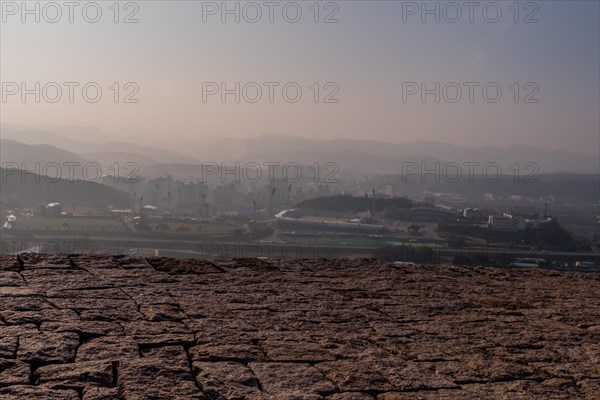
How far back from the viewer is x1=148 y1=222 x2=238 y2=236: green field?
48.0ft

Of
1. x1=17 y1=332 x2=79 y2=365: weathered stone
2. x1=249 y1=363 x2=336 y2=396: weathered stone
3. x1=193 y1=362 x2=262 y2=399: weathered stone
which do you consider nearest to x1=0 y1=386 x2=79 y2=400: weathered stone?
x1=17 y1=332 x2=79 y2=365: weathered stone

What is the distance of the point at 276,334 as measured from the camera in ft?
14.3

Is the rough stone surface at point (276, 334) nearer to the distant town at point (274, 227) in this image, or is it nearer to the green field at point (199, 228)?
the distant town at point (274, 227)

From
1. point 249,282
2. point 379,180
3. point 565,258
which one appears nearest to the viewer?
point 249,282

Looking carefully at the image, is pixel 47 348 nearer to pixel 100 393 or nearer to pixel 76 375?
pixel 76 375

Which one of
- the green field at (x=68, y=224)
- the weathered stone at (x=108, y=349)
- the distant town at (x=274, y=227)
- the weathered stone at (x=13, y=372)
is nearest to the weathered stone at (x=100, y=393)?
the weathered stone at (x=13, y=372)

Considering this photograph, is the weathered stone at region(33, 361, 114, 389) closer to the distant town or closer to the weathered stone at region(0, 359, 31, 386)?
the weathered stone at region(0, 359, 31, 386)

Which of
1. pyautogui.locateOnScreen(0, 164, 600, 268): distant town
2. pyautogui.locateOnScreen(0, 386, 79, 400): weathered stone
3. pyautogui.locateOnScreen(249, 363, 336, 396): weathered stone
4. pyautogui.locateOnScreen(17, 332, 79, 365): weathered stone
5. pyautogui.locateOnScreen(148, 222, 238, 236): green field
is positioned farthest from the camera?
pyautogui.locateOnScreen(148, 222, 238, 236): green field

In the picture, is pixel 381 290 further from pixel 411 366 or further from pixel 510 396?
pixel 510 396

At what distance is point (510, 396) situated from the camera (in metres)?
3.40

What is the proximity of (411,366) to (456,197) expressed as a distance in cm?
2406

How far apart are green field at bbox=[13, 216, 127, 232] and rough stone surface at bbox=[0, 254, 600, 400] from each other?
332 inches

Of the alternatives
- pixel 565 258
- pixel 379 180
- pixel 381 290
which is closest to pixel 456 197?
pixel 379 180

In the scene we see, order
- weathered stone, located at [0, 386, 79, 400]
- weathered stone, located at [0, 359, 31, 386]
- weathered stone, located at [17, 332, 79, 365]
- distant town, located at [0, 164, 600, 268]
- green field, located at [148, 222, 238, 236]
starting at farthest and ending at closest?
green field, located at [148, 222, 238, 236] → distant town, located at [0, 164, 600, 268] → weathered stone, located at [17, 332, 79, 365] → weathered stone, located at [0, 359, 31, 386] → weathered stone, located at [0, 386, 79, 400]
